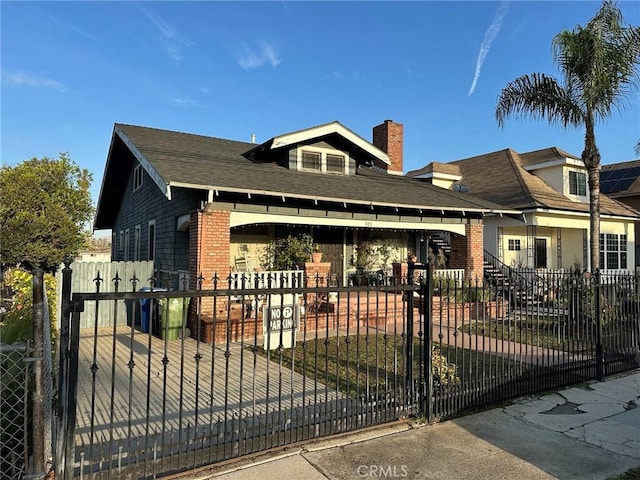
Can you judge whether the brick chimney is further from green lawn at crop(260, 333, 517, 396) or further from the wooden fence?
the wooden fence

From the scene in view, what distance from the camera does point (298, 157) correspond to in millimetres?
13352

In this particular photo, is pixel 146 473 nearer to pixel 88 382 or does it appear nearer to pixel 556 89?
pixel 88 382

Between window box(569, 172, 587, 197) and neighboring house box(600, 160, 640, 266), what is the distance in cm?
763

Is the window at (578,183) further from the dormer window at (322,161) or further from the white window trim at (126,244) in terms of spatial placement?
the white window trim at (126,244)

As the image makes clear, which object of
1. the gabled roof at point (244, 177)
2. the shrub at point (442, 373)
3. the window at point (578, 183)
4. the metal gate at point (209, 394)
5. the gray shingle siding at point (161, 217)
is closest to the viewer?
the metal gate at point (209, 394)

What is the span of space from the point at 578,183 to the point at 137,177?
764 inches

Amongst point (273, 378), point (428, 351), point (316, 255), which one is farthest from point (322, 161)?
point (428, 351)

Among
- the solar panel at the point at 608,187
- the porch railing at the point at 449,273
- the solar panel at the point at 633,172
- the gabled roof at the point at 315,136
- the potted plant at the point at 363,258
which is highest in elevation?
the solar panel at the point at 633,172

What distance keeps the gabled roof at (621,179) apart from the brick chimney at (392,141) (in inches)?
643

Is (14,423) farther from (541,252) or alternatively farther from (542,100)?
(541,252)

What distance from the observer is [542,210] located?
16688mm

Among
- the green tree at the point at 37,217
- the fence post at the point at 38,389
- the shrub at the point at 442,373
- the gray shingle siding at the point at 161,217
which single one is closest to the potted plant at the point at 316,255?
the gray shingle siding at the point at 161,217

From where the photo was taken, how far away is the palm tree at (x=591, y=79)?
1222 centimetres

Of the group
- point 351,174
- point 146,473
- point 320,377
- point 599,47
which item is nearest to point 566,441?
point 320,377
